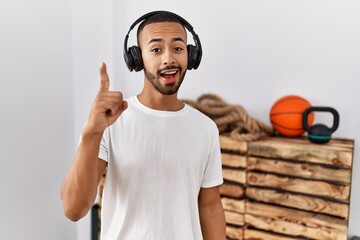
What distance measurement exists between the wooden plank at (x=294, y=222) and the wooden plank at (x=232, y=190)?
0.20 feet

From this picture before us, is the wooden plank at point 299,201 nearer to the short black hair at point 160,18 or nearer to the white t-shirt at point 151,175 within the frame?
the white t-shirt at point 151,175

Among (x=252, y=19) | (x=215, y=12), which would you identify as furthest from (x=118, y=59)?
(x=252, y=19)

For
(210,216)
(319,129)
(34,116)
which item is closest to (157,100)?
(210,216)

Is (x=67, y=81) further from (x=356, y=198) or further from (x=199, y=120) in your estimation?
(x=356, y=198)

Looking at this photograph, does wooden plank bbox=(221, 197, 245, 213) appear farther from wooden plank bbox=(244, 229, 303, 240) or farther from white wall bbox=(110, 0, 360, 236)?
white wall bbox=(110, 0, 360, 236)

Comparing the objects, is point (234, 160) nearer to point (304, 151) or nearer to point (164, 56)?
point (304, 151)

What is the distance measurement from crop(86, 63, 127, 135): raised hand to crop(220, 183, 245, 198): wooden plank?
1.08 m

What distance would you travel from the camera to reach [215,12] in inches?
83.8

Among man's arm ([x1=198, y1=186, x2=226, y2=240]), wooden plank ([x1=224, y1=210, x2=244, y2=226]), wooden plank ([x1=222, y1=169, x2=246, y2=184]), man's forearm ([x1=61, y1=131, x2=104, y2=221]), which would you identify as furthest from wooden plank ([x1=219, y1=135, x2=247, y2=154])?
man's forearm ([x1=61, y1=131, x2=104, y2=221])

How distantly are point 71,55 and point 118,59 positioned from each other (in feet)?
0.99

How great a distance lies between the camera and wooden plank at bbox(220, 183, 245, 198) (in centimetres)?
179

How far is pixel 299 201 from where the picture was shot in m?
1.67

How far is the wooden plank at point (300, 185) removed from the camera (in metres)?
1.59

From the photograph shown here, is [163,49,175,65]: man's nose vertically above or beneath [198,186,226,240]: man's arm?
above
